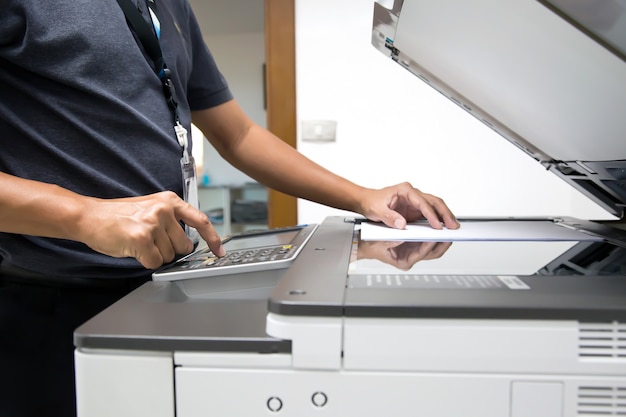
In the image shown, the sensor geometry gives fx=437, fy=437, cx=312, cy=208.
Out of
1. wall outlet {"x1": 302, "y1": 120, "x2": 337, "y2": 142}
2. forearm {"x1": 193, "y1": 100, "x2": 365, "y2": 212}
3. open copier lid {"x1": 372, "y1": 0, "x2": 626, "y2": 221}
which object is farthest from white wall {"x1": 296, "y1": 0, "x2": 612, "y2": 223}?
open copier lid {"x1": 372, "y1": 0, "x2": 626, "y2": 221}

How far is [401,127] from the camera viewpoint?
4.64 ft

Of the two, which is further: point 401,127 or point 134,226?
point 401,127

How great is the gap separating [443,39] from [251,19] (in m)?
3.24

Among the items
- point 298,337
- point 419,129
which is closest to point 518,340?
point 298,337

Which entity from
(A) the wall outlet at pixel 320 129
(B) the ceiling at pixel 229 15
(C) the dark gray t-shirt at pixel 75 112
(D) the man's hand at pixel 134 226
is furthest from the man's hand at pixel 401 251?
(B) the ceiling at pixel 229 15

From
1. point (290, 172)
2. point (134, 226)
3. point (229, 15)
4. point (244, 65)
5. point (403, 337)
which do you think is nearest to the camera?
point (403, 337)

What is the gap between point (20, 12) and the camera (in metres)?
0.49

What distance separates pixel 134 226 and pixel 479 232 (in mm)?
448

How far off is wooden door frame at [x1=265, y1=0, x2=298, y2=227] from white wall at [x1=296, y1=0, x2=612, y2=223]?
0.09 feet

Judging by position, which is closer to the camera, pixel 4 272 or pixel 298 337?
pixel 298 337

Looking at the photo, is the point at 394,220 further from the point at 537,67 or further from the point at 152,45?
the point at 152,45

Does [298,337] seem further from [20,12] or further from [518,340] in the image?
[20,12]

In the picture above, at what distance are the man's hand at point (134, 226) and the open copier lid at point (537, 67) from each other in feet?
1.11

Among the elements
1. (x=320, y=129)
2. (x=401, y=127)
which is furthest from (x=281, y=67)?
(x=401, y=127)
